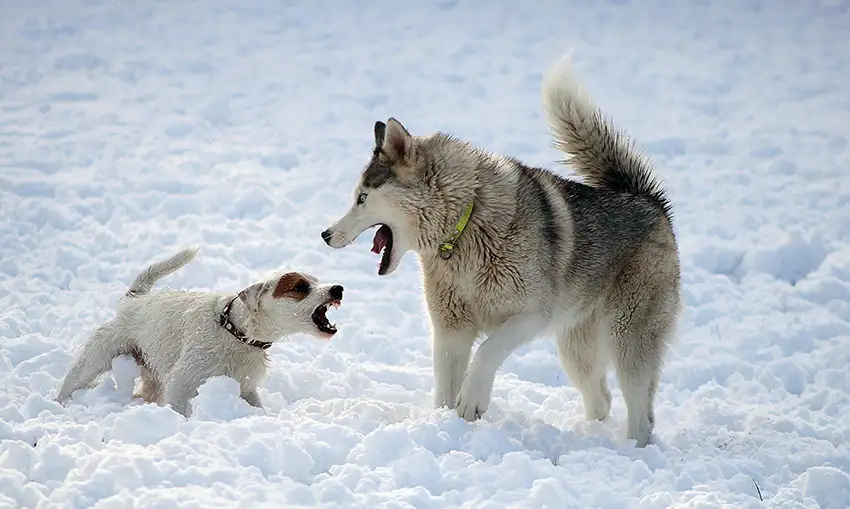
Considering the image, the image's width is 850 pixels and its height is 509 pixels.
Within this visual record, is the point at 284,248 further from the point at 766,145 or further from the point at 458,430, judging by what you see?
the point at 766,145

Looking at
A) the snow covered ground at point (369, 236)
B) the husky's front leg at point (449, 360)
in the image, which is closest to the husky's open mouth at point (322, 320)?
the snow covered ground at point (369, 236)

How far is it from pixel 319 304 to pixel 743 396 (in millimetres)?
3541

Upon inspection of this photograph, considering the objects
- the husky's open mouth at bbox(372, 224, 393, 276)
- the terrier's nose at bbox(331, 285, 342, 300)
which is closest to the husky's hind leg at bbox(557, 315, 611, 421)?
the husky's open mouth at bbox(372, 224, 393, 276)

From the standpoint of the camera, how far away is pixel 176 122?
12953 mm

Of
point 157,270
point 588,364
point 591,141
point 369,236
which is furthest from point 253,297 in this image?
point 369,236

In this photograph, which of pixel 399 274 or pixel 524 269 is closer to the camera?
pixel 524 269

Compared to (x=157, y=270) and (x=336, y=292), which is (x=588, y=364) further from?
(x=157, y=270)

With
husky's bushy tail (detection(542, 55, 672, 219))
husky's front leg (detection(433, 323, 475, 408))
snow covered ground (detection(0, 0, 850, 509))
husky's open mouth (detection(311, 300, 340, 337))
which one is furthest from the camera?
husky's bushy tail (detection(542, 55, 672, 219))

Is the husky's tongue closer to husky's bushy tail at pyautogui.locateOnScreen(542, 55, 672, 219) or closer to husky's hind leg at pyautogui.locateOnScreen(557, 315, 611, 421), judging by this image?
husky's hind leg at pyautogui.locateOnScreen(557, 315, 611, 421)

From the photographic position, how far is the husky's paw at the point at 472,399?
5.49 meters

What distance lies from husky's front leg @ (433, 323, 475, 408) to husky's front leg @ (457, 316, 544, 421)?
13.9 inches

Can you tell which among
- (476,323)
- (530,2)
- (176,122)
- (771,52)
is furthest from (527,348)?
(530,2)

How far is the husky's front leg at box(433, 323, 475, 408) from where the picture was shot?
5.90 m

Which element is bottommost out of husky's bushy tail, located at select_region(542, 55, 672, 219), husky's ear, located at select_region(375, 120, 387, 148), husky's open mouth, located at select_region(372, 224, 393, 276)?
husky's open mouth, located at select_region(372, 224, 393, 276)
